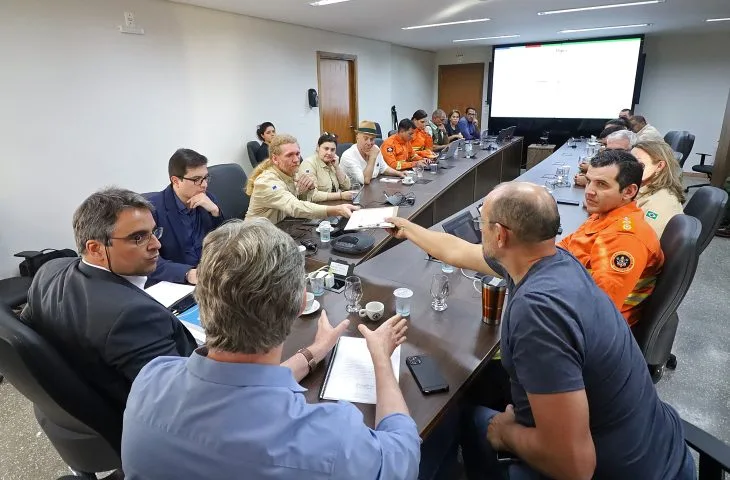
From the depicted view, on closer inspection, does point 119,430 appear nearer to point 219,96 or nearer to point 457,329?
point 457,329

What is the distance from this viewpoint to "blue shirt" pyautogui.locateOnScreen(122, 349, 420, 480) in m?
0.64

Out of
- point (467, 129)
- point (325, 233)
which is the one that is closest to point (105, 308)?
point (325, 233)

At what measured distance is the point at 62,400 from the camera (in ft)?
3.50

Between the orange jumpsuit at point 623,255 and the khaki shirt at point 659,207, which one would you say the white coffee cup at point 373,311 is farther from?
the khaki shirt at point 659,207

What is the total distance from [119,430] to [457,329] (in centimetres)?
114

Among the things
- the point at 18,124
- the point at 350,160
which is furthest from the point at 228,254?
the point at 18,124

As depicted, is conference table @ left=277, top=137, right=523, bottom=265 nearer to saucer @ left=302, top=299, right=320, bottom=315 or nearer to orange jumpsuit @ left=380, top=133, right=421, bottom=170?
orange jumpsuit @ left=380, top=133, right=421, bottom=170

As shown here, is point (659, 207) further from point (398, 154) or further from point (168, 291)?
point (398, 154)

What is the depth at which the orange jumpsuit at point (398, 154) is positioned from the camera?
4.80 metres

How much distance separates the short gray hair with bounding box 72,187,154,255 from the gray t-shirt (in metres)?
1.24

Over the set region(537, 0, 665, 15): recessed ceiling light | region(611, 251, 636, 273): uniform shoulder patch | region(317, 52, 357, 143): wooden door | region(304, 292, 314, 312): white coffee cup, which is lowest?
region(304, 292, 314, 312): white coffee cup

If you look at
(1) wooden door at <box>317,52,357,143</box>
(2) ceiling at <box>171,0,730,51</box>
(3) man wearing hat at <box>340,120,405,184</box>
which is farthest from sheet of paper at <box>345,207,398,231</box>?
(1) wooden door at <box>317,52,357,143</box>

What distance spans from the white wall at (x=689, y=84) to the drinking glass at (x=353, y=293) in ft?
31.0

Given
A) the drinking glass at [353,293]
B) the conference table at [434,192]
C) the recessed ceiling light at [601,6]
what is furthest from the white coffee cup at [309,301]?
the recessed ceiling light at [601,6]
